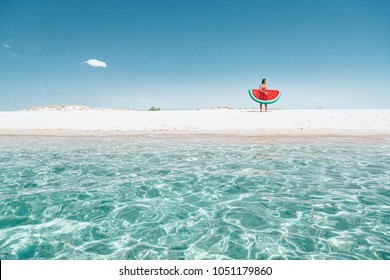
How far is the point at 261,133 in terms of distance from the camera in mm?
16266

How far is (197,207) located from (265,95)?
21.3 meters

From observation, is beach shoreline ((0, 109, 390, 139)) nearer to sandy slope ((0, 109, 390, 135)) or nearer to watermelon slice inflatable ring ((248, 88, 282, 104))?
sandy slope ((0, 109, 390, 135))

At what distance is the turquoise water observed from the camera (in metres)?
3.83

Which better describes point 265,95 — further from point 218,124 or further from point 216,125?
point 216,125

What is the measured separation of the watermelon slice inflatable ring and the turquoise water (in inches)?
601

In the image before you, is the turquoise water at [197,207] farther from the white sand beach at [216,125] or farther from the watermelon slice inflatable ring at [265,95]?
the watermelon slice inflatable ring at [265,95]

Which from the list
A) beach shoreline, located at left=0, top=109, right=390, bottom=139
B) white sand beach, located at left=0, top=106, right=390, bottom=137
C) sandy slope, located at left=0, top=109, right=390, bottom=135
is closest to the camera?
beach shoreline, located at left=0, top=109, right=390, bottom=139

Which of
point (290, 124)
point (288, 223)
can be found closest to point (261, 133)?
point (290, 124)

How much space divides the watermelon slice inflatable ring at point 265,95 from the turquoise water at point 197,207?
15257mm

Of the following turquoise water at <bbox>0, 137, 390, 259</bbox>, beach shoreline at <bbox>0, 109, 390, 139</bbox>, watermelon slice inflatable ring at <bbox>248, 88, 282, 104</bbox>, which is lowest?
turquoise water at <bbox>0, 137, 390, 259</bbox>

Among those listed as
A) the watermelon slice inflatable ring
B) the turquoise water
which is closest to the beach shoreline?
the watermelon slice inflatable ring

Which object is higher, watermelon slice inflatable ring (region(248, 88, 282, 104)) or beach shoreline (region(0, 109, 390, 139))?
watermelon slice inflatable ring (region(248, 88, 282, 104))

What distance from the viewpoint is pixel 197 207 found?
5.32m

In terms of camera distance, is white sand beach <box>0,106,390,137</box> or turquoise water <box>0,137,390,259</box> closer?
turquoise water <box>0,137,390,259</box>
